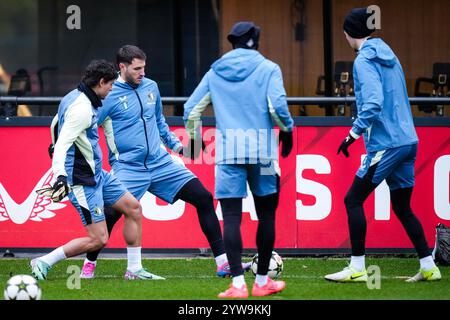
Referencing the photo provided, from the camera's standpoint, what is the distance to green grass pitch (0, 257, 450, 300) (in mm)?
7848

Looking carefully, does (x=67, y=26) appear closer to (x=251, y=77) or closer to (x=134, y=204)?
(x=134, y=204)

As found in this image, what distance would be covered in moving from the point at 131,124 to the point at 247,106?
184 cm

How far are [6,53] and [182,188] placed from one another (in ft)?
18.6

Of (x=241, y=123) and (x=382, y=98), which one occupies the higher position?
(x=382, y=98)

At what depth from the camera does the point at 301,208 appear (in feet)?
35.2

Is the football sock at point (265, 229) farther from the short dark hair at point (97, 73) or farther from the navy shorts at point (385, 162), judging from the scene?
A: the short dark hair at point (97, 73)

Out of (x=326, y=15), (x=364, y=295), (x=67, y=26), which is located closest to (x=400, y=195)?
(x=364, y=295)

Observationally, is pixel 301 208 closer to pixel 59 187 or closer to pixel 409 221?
pixel 409 221

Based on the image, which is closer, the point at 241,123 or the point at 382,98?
the point at 241,123

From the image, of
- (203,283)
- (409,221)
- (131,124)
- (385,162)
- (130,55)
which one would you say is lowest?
(203,283)

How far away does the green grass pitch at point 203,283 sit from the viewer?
25.7 ft

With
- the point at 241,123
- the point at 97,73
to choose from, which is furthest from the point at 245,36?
the point at 97,73

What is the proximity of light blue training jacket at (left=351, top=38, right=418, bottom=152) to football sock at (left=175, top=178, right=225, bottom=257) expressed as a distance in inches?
56.4

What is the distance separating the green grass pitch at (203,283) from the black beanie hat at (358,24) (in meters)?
1.88
